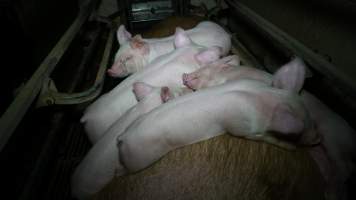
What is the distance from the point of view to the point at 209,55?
143 cm

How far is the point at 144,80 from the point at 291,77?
2.19ft

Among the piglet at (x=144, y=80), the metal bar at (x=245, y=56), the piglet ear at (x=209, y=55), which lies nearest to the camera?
the piglet at (x=144, y=80)

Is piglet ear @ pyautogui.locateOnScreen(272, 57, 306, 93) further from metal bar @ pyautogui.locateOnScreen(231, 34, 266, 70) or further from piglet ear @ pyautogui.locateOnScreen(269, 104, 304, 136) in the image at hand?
metal bar @ pyautogui.locateOnScreen(231, 34, 266, 70)

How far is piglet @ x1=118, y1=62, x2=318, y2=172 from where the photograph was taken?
915 millimetres

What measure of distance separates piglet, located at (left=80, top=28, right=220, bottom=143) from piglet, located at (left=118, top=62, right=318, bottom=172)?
1.16 ft

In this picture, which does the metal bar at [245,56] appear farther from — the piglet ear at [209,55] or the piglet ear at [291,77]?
the piglet ear at [291,77]

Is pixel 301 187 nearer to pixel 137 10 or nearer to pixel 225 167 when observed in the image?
pixel 225 167

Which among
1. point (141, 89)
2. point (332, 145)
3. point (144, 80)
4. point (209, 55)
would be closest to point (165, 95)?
point (141, 89)

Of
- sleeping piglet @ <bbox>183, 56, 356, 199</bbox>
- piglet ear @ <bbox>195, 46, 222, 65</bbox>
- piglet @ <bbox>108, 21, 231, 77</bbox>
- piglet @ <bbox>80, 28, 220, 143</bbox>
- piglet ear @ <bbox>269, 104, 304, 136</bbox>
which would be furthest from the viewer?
piglet @ <bbox>108, 21, 231, 77</bbox>

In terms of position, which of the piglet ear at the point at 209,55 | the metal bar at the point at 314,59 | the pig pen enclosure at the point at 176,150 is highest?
the metal bar at the point at 314,59

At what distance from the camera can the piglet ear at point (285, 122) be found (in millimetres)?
860

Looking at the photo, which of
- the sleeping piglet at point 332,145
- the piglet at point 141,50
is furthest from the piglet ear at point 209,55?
the sleeping piglet at point 332,145

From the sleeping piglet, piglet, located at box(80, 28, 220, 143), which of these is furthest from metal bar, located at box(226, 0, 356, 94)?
piglet, located at box(80, 28, 220, 143)

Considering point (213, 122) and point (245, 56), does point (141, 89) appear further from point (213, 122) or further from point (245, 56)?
point (245, 56)
